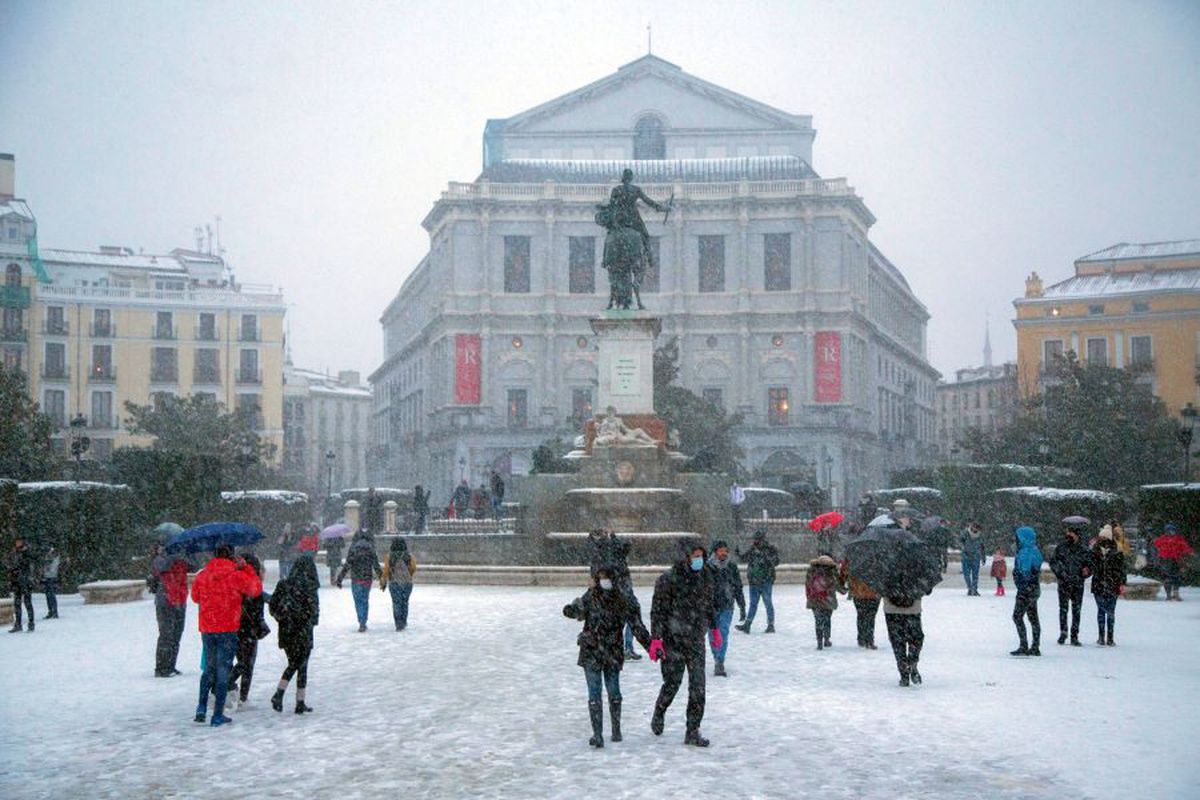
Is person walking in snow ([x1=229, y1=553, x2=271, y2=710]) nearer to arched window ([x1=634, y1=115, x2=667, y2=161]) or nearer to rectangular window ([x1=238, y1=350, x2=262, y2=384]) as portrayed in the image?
rectangular window ([x1=238, y1=350, x2=262, y2=384])

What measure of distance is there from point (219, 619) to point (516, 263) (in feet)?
240

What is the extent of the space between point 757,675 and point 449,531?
21377 mm

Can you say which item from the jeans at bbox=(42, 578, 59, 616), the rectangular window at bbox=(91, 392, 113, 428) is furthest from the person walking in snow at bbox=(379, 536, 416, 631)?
the rectangular window at bbox=(91, 392, 113, 428)

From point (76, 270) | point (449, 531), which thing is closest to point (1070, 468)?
point (449, 531)

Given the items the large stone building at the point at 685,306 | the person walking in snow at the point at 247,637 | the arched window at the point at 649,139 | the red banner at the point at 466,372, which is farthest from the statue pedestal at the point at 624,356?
the arched window at the point at 649,139

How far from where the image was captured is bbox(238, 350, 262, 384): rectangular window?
8112 centimetres

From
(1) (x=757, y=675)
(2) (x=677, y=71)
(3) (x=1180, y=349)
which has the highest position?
(2) (x=677, y=71)

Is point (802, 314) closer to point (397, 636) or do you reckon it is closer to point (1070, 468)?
point (1070, 468)

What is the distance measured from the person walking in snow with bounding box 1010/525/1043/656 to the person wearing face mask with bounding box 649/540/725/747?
6307mm

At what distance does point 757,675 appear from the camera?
14.0 m

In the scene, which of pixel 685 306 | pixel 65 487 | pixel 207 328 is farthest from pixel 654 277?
pixel 65 487

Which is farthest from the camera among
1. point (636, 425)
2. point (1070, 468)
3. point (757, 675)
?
point (1070, 468)

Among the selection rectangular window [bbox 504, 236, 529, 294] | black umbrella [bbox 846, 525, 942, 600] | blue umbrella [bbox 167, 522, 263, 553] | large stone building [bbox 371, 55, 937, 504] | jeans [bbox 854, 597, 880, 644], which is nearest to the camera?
blue umbrella [bbox 167, 522, 263, 553]

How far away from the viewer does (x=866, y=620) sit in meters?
16.5
